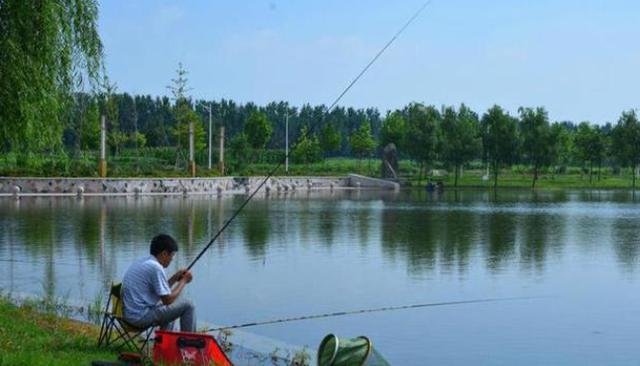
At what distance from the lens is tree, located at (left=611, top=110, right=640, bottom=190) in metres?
71.2

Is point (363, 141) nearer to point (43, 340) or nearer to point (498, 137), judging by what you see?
point (498, 137)

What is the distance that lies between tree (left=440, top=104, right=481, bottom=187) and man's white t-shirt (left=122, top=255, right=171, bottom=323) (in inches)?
2636

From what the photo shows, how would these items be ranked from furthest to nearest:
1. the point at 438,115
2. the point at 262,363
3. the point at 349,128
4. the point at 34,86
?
1. the point at 349,128
2. the point at 438,115
3. the point at 34,86
4. the point at 262,363

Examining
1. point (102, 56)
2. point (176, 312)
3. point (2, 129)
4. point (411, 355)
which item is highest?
point (102, 56)

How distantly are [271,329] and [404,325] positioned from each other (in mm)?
1763

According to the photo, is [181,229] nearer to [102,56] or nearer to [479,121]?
[102,56]

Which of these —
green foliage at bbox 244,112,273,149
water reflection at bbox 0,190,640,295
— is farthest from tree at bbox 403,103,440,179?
water reflection at bbox 0,190,640,295

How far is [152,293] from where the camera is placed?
8.35 meters

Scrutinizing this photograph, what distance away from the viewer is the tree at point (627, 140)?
234 ft

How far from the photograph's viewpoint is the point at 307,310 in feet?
45.1

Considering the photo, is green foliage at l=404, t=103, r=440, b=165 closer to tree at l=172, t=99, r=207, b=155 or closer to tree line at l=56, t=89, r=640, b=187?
tree line at l=56, t=89, r=640, b=187

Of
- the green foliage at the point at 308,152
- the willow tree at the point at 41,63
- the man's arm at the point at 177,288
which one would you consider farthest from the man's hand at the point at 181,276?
the green foliage at the point at 308,152

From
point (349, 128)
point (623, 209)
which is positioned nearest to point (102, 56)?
point (623, 209)

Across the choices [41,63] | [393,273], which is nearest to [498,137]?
[393,273]
